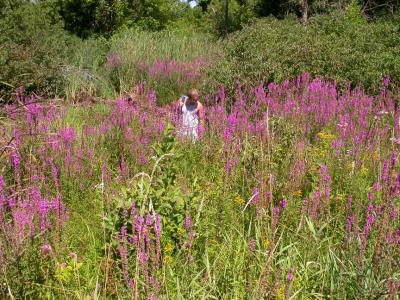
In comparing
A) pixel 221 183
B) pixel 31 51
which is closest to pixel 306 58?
pixel 221 183

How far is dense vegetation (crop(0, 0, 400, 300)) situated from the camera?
2473 mm

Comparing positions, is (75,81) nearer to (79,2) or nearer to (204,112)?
(204,112)

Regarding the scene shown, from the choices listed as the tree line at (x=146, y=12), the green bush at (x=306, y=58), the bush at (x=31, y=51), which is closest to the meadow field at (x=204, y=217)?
the green bush at (x=306, y=58)

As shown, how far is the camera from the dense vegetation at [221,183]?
2.47m

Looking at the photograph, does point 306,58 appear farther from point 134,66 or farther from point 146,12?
point 146,12

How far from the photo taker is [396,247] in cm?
244

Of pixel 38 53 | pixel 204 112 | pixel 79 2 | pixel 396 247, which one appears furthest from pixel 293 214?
pixel 79 2

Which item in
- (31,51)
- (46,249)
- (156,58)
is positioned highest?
(31,51)

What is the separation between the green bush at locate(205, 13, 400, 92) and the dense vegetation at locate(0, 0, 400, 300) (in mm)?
35

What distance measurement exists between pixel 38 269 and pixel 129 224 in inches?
22.4

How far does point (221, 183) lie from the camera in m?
3.66

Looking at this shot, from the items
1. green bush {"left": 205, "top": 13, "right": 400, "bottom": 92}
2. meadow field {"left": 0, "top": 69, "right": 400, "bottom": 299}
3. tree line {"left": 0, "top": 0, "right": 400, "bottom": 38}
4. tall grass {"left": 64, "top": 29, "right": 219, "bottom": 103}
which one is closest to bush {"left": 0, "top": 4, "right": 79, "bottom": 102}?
tall grass {"left": 64, "top": 29, "right": 219, "bottom": 103}

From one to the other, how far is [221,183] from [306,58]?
21.7 ft

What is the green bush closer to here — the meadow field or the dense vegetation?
the dense vegetation
